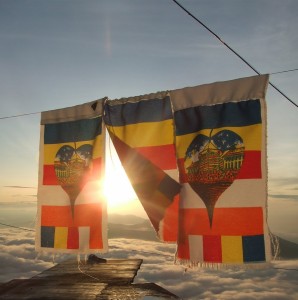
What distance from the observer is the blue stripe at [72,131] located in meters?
5.16

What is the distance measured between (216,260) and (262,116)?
Answer: 197 cm

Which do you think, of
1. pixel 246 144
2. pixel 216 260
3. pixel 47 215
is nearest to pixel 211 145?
pixel 246 144

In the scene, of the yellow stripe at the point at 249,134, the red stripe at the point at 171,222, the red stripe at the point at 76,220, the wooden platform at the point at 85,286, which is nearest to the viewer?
the yellow stripe at the point at 249,134

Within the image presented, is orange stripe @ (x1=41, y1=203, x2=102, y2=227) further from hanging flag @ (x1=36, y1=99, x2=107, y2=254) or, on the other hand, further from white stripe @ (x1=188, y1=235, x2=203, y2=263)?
white stripe @ (x1=188, y1=235, x2=203, y2=263)

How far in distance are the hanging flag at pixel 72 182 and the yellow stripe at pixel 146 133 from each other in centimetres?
44

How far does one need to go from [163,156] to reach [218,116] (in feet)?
3.21

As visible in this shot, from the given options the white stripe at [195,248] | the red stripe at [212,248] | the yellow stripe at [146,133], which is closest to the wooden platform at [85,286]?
the white stripe at [195,248]

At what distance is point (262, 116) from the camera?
13.1 ft

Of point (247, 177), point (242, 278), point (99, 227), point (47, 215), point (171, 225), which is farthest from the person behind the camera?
point (242, 278)

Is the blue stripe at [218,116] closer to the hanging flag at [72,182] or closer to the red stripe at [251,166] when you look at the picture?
the red stripe at [251,166]

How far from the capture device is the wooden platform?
15.5ft

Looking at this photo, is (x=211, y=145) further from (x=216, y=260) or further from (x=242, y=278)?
(x=242, y=278)

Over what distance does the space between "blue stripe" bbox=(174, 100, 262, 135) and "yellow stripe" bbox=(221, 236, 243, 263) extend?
149 centimetres

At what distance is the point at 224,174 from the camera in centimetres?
411
